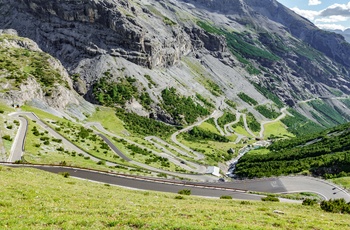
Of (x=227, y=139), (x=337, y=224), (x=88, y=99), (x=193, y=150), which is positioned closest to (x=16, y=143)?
(x=337, y=224)

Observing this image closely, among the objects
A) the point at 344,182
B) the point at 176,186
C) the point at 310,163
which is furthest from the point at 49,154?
the point at 310,163

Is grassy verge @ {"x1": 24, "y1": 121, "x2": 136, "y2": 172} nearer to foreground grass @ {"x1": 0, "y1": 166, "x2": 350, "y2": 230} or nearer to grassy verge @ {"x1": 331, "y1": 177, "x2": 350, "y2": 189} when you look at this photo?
foreground grass @ {"x1": 0, "y1": 166, "x2": 350, "y2": 230}

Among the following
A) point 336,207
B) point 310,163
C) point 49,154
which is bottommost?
point 49,154

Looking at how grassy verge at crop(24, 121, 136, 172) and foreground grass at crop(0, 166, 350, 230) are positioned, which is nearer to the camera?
foreground grass at crop(0, 166, 350, 230)

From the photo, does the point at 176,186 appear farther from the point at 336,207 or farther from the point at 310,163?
the point at 310,163

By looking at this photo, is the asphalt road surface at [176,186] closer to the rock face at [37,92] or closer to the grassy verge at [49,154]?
the grassy verge at [49,154]

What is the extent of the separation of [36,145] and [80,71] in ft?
420

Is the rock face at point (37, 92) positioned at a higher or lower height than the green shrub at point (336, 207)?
lower

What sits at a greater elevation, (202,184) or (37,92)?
(202,184)

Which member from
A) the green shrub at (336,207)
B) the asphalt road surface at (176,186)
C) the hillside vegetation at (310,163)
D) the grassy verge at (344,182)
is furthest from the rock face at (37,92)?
the grassy verge at (344,182)

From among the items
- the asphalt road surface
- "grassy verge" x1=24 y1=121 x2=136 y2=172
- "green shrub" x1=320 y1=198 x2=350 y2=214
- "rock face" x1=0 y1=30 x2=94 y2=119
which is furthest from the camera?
"rock face" x1=0 y1=30 x2=94 y2=119

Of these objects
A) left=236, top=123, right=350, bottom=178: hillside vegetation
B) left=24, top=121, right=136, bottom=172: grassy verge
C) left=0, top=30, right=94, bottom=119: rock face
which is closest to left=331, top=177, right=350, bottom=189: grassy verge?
left=236, top=123, right=350, bottom=178: hillside vegetation

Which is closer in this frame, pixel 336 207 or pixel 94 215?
pixel 94 215

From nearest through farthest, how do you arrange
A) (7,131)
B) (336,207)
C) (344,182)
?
1. (336,207)
2. (344,182)
3. (7,131)
